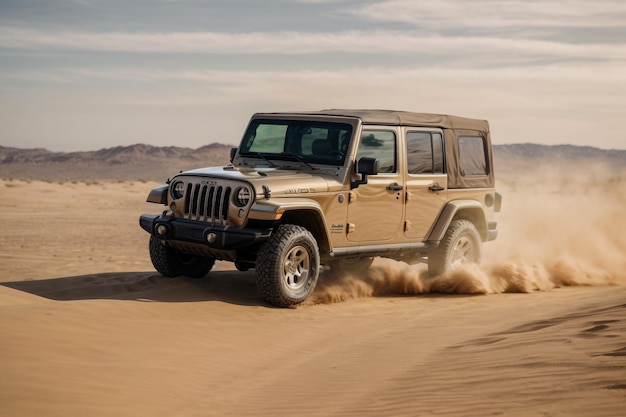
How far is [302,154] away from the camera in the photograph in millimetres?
10453

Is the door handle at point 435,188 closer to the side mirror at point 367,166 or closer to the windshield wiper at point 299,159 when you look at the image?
the side mirror at point 367,166

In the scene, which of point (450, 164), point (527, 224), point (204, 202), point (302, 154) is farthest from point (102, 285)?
point (527, 224)

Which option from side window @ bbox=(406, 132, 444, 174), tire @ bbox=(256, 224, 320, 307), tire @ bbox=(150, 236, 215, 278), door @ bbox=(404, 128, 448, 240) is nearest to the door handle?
door @ bbox=(404, 128, 448, 240)

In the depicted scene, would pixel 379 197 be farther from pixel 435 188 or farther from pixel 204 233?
pixel 204 233

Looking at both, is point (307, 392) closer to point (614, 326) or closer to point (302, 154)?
point (614, 326)

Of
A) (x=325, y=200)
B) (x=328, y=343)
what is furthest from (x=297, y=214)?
(x=328, y=343)

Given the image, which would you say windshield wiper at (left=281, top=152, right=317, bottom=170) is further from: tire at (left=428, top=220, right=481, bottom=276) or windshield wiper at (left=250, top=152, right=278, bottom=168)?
tire at (left=428, top=220, right=481, bottom=276)

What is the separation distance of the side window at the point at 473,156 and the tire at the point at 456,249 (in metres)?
0.73

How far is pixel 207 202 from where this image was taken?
9.57 meters

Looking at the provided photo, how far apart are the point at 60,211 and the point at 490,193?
57.0 feet

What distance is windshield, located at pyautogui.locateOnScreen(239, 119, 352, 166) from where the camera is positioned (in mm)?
10258

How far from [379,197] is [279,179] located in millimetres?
1508

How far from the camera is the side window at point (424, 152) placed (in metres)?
11.0

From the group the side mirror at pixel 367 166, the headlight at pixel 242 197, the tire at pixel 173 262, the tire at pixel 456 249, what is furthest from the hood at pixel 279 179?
the tire at pixel 456 249
